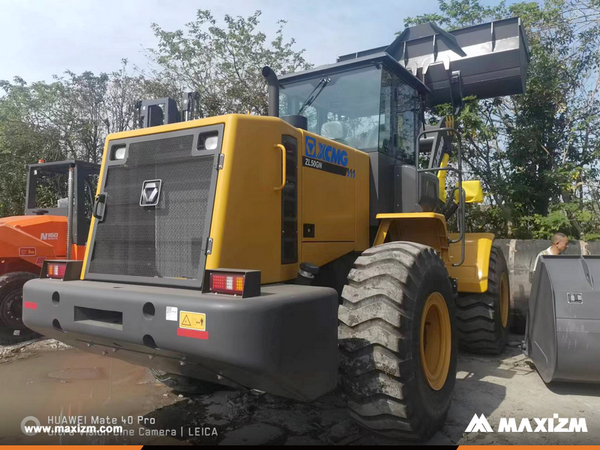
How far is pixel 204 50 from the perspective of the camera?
14648 mm

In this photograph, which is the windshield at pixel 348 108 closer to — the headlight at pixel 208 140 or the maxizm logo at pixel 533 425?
the headlight at pixel 208 140

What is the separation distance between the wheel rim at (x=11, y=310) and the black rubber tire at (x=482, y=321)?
591cm

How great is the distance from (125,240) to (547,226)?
30.0 feet

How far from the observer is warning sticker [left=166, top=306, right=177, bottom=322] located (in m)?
2.62

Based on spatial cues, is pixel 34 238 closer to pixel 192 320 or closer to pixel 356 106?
pixel 356 106

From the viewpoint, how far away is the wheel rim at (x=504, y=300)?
244 inches

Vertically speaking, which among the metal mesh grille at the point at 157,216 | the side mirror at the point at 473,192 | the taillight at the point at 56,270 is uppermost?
the side mirror at the point at 473,192

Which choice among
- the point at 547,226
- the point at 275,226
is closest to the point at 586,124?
the point at 547,226

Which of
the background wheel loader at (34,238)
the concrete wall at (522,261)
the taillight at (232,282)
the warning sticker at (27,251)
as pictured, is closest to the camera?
the taillight at (232,282)

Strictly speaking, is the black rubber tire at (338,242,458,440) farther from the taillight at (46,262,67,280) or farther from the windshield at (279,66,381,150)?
the taillight at (46,262,67,280)

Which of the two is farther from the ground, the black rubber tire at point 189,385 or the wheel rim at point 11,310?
the wheel rim at point 11,310

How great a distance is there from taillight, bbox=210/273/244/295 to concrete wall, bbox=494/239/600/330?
226 inches

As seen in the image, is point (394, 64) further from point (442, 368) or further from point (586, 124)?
point (586, 124)

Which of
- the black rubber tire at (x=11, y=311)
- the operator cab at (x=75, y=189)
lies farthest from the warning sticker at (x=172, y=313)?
the black rubber tire at (x=11, y=311)
